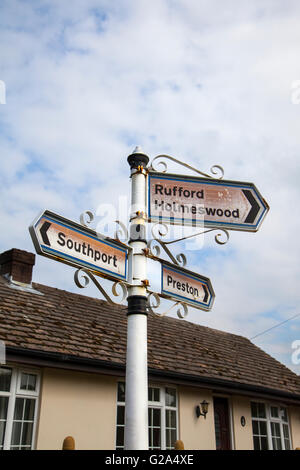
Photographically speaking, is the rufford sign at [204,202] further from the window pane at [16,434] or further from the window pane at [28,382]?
the window pane at [16,434]

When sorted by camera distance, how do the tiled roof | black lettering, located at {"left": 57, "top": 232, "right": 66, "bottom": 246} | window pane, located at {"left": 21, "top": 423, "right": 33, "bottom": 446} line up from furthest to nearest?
the tiled roof, window pane, located at {"left": 21, "top": 423, "right": 33, "bottom": 446}, black lettering, located at {"left": 57, "top": 232, "right": 66, "bottom": 246}

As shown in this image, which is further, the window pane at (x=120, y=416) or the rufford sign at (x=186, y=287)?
the window pane at (x=120, y=416)

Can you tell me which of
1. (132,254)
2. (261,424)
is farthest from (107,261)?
(261,424)

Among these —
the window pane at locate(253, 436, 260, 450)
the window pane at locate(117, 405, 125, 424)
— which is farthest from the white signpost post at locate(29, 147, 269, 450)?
the window pane at locate(253, 436, 260, 450)

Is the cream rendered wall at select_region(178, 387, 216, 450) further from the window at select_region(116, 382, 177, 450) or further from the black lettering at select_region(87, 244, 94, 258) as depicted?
the black lettering at select_region(87, 244, 94, 258)

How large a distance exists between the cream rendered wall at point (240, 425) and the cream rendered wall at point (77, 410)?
170 inches

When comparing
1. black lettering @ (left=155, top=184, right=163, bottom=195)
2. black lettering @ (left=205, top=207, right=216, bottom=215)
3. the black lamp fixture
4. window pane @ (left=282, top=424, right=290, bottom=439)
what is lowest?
window pane @ (left=282, top=424, right=290, bottom=439)

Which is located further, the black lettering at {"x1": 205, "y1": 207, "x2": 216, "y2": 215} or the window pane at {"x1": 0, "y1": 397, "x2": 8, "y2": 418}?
the window pane at {"x1": 0, "y1": 397, "x2": 8, "y2": 418}

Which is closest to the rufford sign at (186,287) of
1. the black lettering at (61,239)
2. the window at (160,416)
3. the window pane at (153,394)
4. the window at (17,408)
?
the black lettering at (61,239)

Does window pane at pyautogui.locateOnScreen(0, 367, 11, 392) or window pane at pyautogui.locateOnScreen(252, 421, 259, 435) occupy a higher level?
window pane at pyautogui.locateOnScreen(0, 367, 11, 392)

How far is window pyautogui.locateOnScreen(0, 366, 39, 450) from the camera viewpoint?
7941 mm

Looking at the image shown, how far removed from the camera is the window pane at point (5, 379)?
8156 millimetres

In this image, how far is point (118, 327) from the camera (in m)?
12.0

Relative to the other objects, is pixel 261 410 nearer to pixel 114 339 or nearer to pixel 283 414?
→ pixel 283 414
